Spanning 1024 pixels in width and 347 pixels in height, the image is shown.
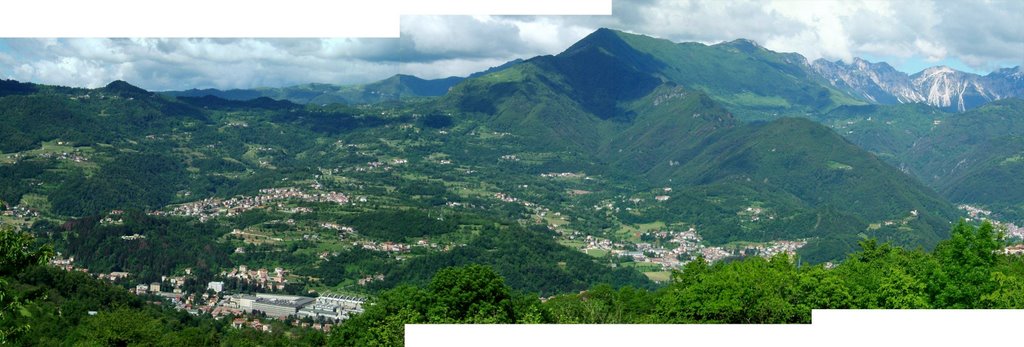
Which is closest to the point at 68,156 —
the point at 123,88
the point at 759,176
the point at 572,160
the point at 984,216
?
the point at 123,88

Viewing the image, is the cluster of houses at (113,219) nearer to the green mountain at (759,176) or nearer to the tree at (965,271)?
the green mountain at (759,176)

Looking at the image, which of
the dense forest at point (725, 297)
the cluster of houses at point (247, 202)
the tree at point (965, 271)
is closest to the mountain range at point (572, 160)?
the cluster of houses at point (247, 202)

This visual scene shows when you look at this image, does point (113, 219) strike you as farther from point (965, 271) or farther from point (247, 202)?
point (965, 271)

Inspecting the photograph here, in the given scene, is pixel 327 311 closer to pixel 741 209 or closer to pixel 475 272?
pixel 475 272

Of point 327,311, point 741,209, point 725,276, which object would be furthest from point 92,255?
point 741,209

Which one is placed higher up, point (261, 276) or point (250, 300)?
point (261, 276)

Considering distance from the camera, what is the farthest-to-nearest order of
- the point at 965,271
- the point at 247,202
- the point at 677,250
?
the point at 247,202
the point at 677,250
the point at 965,271

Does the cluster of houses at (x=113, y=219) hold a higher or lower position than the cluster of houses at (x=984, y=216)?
higher

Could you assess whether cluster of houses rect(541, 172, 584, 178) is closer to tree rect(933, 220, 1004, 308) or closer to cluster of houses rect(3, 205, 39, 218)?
cluster of houses rect(3, 205, 39, 218)

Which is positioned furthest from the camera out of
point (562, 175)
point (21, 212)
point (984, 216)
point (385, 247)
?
point (562, 175)
